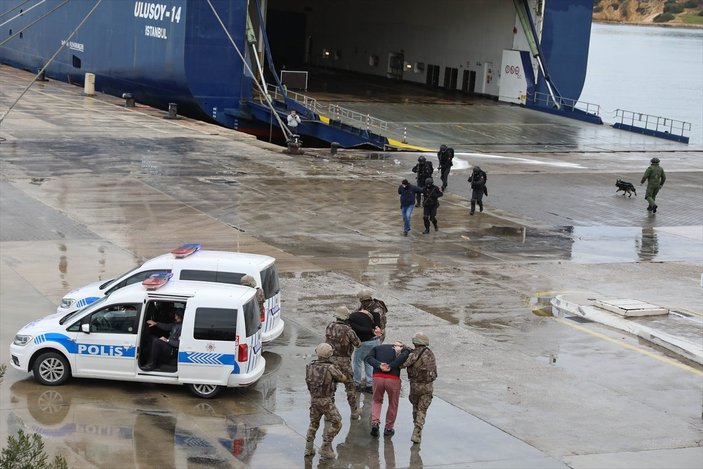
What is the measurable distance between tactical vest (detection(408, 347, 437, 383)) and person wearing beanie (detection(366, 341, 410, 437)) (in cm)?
14

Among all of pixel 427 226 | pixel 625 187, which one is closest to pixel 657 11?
pixel 625 187

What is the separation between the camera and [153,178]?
28469 millimetres

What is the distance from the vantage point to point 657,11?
176m

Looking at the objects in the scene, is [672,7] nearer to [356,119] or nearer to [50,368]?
[356,119]

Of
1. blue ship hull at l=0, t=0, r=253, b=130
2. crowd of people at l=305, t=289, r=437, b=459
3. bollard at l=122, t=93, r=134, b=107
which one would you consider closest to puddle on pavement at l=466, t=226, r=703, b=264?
crowd of people at l=305, t=289, r=437, b=459

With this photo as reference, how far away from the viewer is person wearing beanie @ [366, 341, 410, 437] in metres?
11.7

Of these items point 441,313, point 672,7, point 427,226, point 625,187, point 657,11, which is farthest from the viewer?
point 657,11

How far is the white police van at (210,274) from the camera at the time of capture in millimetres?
14828

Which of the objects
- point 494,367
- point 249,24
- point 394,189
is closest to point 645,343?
point 494,367

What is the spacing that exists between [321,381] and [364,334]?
2.09 meters

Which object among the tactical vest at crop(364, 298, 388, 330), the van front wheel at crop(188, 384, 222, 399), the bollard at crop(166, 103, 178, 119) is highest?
the bollard at crop(166, 103, 178, 119)

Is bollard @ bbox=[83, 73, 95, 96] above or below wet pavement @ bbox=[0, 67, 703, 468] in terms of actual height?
above

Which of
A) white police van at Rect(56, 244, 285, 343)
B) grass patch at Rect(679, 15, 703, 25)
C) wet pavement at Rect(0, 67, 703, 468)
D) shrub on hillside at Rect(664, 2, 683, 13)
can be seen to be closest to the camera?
wet pavement at Rect(0, 67, 703, 468)

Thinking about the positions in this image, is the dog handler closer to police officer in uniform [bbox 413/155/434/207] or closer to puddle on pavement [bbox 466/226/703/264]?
puddle on pavement [bbox 466/226/703/264]
